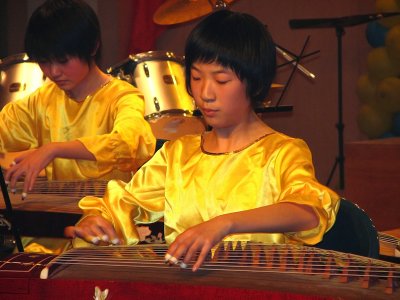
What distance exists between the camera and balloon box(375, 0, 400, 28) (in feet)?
20.2

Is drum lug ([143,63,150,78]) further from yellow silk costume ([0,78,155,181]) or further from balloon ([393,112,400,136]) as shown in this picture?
balloon ([393,112,400,136])

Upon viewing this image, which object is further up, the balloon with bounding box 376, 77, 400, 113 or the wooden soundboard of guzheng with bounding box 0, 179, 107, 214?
the balloon with bounding box 376, 77, 400, 113

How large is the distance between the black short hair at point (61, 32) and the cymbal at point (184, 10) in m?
2.52

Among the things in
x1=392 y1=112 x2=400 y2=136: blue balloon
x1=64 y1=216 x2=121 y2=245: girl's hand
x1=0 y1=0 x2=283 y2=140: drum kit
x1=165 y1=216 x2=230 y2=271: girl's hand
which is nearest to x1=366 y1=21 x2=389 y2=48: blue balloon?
x1=392 y1=112 x2=400 y2=136: blue balloon

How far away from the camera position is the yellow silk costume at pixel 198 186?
199cm

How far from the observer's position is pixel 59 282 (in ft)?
4.60

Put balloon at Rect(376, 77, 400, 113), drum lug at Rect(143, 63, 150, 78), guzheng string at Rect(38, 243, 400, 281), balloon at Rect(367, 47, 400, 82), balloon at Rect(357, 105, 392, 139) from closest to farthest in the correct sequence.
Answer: guzheng string at Rect(38, 243, 400, 281), drum lug at Rect(143, 63, 150, 78), balloon at Rect(376, 77, 400, 113), balloon at Rect(367, 47, 400, 82), balloon at Rect(357, 105, 392, 139)

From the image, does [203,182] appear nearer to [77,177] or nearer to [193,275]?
[193,275]

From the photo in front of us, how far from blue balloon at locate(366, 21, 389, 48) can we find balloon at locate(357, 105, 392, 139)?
0.54m

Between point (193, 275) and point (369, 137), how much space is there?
5433 millimetres

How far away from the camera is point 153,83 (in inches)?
196

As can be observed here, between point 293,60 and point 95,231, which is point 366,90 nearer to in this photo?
point 293,60

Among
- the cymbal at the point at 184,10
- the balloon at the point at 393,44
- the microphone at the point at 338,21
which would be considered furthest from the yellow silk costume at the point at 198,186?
the balloon at the point at 393,44

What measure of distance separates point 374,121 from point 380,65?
0.47 meters
